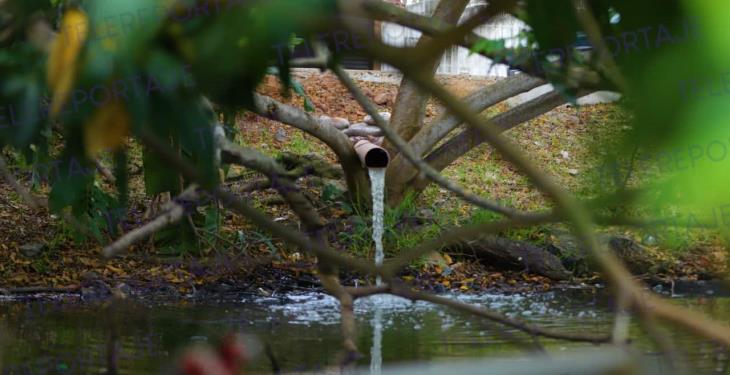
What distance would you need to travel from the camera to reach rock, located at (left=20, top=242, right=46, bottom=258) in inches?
296

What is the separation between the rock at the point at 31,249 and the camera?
7.52m

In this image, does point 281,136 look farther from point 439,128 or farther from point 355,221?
point 439,128

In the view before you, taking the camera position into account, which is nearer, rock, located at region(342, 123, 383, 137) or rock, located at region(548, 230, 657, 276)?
rock, located at region(548, 230, 657, 276)

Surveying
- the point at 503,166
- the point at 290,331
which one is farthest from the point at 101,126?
the point at 503,166

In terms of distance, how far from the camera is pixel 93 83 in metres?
1.00

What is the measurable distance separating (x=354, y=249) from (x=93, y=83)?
22.3 feet

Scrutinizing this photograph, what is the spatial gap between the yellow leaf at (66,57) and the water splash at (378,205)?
6402 millimetres

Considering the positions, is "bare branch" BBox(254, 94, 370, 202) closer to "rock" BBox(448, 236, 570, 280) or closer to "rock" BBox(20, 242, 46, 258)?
"rock" BBox(448, 236, 570, 280)

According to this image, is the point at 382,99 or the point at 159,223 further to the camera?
the point at 382,99

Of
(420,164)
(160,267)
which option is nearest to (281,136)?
(160,267)

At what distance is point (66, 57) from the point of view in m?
1.02

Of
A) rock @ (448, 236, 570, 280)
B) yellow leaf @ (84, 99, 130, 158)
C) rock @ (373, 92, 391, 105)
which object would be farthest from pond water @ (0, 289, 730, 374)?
rock @ (373, 92, 391, 105)

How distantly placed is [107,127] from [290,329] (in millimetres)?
4201

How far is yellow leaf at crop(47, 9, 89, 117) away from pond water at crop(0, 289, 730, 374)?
2.70m
